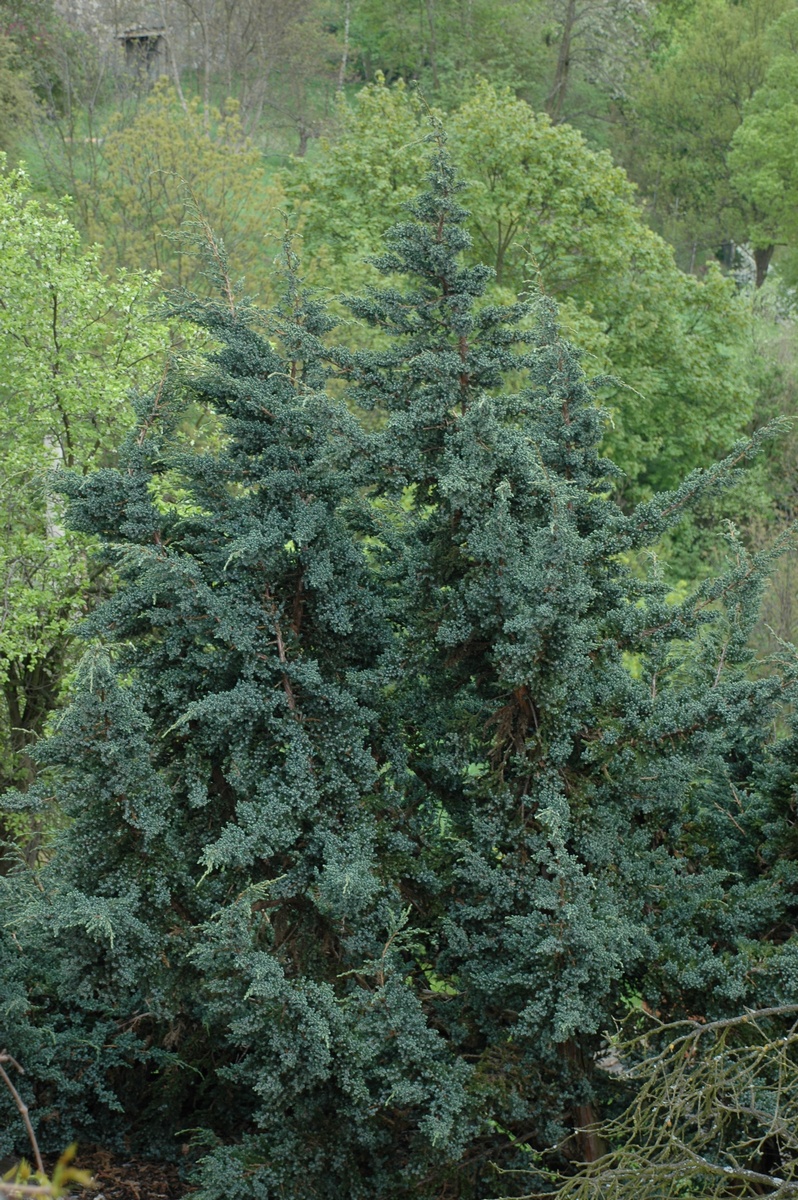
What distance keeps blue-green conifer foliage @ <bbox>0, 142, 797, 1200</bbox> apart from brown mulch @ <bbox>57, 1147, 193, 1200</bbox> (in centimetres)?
17

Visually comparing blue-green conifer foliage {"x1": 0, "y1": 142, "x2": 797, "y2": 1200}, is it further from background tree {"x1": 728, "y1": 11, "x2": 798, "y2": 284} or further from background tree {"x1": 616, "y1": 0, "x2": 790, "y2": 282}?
background tree {"x1": 616, "y1": 0, "x2": 790, "y2": 282}

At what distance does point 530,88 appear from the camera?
34.5 metres

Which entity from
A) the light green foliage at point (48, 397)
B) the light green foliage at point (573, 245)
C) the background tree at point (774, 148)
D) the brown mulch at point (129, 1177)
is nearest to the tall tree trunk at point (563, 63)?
the background tree at point (774, 148)

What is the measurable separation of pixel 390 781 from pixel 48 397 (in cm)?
711

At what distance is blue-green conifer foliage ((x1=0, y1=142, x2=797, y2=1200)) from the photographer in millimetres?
5312

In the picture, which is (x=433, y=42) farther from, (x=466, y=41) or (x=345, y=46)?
(x=345, y=46)

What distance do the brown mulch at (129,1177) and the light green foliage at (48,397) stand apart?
5969 mm

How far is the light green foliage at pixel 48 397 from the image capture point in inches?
461

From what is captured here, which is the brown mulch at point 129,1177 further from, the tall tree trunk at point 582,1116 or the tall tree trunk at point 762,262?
the tall tree trunk at point 762,262

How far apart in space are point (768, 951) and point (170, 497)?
30.9 feet

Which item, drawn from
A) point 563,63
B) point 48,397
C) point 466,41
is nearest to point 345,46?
point 466,41

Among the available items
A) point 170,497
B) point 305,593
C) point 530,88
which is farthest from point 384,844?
point 530,88

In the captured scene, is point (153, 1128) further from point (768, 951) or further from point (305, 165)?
point (305, 165)

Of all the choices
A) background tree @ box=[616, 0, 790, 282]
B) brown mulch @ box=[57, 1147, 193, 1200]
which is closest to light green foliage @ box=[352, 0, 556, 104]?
background tree @ box=[616, 0, 790, 282]
